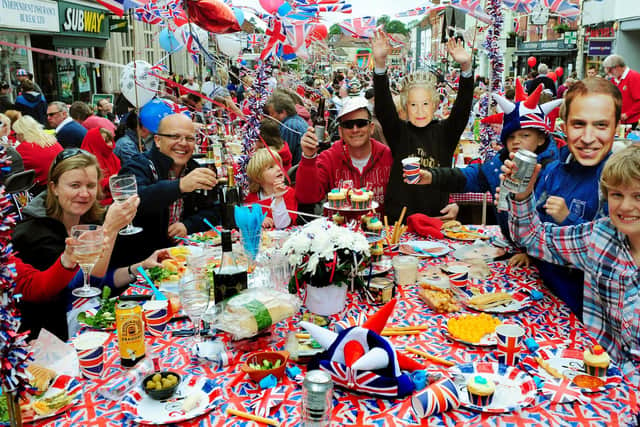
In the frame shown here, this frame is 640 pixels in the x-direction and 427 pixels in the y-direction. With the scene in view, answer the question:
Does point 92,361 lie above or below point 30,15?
below

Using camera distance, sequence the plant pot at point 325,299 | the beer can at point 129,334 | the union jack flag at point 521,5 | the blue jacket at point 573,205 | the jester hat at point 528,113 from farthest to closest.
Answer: the union jack flag at point 521,5
the jester hat at point 528,113
the blue jacket at point 573,205
the plant pot at point 325,299
the beer can at point 129,334

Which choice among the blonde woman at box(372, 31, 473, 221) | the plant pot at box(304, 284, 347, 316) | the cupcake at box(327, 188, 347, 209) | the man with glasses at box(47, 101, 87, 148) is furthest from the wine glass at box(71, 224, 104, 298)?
the man with glasses at box(47, 101, 87, 148)

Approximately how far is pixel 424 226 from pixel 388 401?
188 cm

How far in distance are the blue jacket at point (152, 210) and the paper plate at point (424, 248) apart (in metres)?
1.44

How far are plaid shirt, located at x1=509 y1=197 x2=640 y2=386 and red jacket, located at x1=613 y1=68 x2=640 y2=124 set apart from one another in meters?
6.60

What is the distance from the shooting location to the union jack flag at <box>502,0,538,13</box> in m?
5.00

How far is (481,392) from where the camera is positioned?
1572 mm

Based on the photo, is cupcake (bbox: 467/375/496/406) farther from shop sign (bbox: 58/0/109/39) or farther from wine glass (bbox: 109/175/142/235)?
shop sign (bbox: 58/0/109/39)

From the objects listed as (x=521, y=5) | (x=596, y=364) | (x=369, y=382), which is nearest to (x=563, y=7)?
(x=521, y=5)

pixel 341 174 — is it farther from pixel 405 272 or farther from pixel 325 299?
pixel 325 299

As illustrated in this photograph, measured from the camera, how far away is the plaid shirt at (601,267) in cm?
195

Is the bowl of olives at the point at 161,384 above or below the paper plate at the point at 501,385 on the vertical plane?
above

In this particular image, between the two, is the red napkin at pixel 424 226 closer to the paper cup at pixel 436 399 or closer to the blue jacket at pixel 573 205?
the blue jacket at pixel 573 205

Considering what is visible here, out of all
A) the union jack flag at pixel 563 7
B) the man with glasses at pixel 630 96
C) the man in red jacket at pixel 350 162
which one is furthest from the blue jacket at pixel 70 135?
the man with glasses at pixel 630 96
